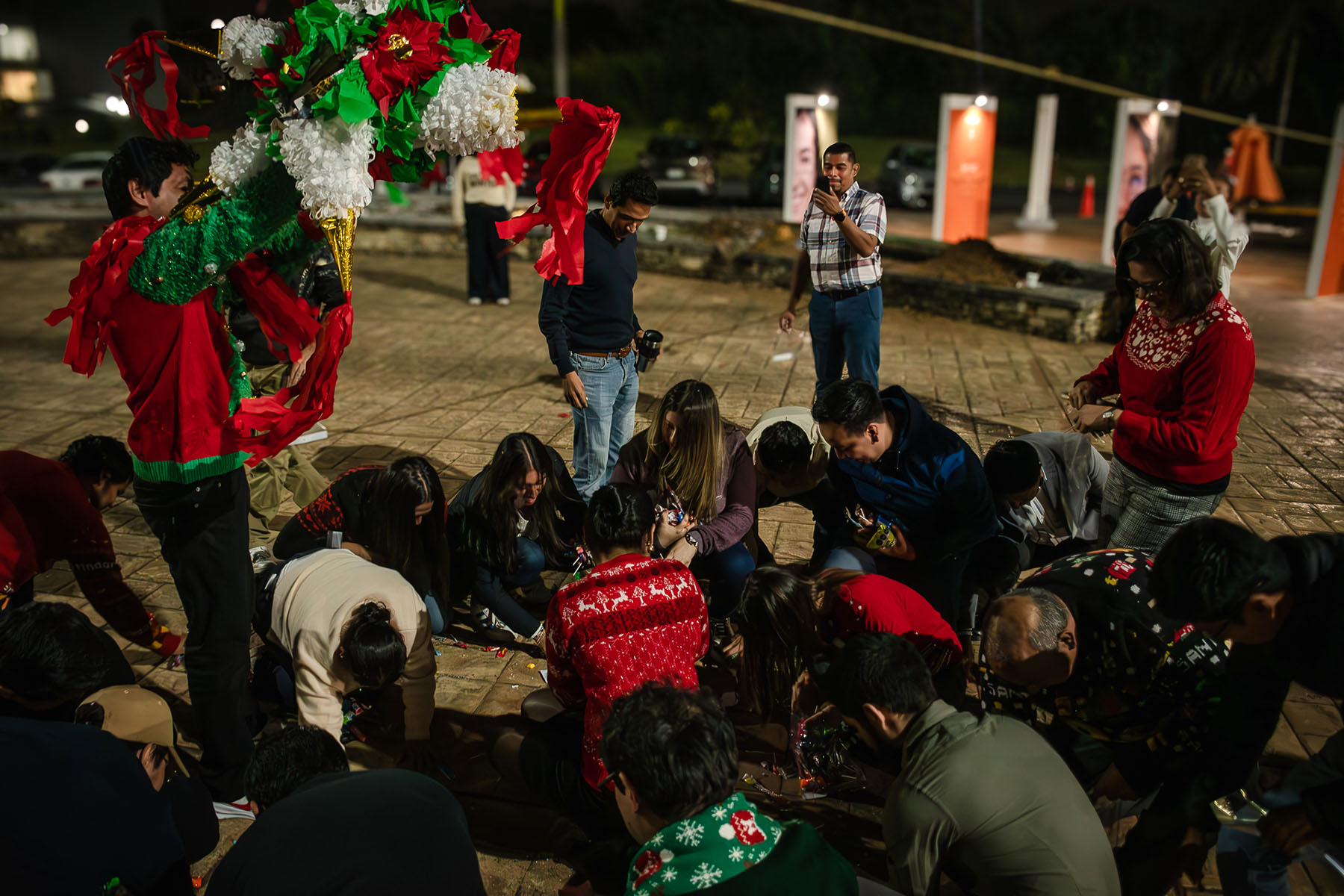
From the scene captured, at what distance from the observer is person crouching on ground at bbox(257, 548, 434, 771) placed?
303 cm

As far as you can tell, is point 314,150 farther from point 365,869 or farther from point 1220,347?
point 1220,347

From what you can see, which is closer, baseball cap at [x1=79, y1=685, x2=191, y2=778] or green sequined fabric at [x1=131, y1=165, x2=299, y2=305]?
green sequined fabric at [x1=131, y1=165, x2=299, y2=305]

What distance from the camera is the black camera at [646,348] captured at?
5.01 meters

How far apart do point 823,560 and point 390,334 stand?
641 centimetres

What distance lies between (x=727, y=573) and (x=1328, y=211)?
33.5 feet

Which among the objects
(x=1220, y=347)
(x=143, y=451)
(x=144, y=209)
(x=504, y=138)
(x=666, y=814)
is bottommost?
(x=666, y=814)

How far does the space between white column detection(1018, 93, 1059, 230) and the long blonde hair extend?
14.1m

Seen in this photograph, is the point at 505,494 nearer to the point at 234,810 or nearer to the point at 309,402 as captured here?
the point at 309,402

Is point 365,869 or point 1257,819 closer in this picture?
point 365,869

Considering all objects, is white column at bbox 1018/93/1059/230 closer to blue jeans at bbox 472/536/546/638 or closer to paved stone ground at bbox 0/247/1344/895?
paved stone ground at bbox 0/247/1344/895

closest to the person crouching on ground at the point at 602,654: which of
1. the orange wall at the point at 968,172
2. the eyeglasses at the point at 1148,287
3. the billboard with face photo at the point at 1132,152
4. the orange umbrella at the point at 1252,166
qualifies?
the eyeglasses at the point at 1148,287

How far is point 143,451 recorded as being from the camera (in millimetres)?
2877

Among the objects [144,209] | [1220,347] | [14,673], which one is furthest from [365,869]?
[1220,347]

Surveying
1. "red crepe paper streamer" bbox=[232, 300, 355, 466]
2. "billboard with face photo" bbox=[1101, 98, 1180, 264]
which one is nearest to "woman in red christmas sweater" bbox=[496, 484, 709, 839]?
"red crepe paper streamer" bbox=[232, 300, 355, 466]
